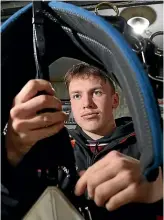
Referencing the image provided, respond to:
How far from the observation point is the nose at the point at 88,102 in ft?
1.97

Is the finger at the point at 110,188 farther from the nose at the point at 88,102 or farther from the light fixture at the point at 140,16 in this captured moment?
the light fixture at the point at 140,16

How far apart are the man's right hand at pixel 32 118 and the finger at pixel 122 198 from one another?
0.09 metres

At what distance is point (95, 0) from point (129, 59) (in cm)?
97

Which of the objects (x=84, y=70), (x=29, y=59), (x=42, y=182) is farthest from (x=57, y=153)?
(x=84, y=70)

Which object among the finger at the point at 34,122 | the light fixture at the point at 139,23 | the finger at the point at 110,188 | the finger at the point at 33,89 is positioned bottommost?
the finger at the point at 110,188

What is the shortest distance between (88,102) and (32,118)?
310 mm

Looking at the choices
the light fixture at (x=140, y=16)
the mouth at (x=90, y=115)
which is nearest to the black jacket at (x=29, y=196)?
the mouth at (x=90, y=115)

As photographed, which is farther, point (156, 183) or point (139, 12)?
point (139, 12)

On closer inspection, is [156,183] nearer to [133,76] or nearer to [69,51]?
[133,76]

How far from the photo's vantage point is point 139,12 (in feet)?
4.42

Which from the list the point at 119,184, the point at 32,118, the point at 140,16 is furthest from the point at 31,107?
the point at 140,16

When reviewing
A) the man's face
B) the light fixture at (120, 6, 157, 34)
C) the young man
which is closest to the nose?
the man's face

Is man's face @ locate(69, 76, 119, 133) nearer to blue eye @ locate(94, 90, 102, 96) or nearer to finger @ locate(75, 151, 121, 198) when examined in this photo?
blue eye @ locate(94, 90, 102, 96)

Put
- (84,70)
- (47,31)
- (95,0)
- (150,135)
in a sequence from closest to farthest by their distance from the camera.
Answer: (150,135)
(47,31)
(84,70)
(95,0)
